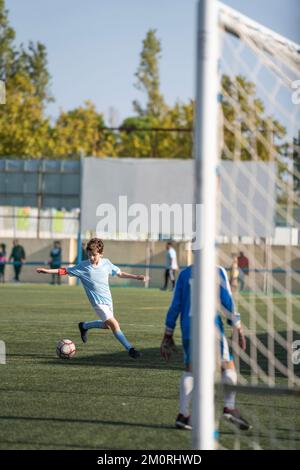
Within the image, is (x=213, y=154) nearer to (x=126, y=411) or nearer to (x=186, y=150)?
(x=126, y=411)

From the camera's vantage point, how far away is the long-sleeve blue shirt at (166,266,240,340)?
7.90 m

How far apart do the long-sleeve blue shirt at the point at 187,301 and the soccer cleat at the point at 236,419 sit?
81cm

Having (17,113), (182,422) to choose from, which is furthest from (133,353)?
(17,113)

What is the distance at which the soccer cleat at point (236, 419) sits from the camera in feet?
26.7

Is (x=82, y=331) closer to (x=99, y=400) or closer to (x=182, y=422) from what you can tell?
(x=99, y=400)

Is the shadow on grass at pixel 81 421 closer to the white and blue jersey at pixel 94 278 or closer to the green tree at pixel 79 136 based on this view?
the white and blue jersey at pixel 94 278

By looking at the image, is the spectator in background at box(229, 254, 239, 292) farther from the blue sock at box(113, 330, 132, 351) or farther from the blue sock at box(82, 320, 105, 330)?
the blue sock at box(113, 330, 132, 351)

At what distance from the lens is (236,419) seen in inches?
322

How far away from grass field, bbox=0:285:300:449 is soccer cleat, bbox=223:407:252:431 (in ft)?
0.30

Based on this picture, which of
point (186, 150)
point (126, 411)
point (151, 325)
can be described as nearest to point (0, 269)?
point (186, 150)

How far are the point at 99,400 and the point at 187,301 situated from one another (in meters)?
2.08

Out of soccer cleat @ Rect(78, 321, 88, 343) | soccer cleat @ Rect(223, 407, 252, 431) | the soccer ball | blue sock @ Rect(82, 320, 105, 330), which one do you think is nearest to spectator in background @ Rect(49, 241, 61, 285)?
soccer cleat @ Rect(78, 321, 88, 343)

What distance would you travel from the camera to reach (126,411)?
29.2 ft

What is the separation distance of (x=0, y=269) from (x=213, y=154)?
37125 millimetres
